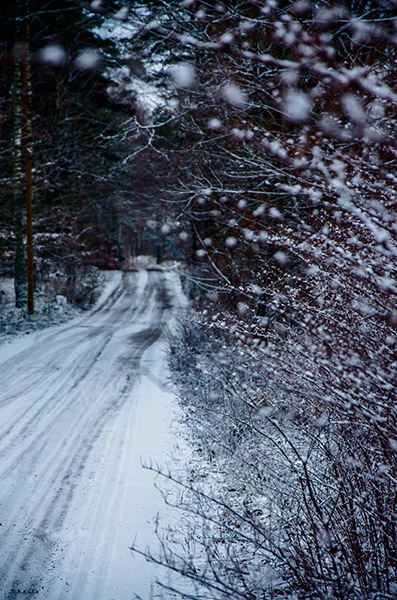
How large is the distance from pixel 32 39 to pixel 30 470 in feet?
52.3

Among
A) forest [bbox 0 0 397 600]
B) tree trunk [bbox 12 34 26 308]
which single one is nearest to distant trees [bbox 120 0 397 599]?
forest [bbox 0 0 397 600]

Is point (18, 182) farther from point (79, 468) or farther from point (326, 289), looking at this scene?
point (326, 289)

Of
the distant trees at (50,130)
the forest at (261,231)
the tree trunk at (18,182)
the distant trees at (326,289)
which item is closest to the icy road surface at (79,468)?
Result: the forest at (261,231)

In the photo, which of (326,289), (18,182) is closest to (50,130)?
(18,182)

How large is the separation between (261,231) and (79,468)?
11.1 ft

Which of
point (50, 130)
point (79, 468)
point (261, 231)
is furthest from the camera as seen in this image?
point (50, 130)

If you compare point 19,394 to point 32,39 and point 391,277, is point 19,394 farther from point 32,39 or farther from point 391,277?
point 32,39

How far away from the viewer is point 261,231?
4059 mm

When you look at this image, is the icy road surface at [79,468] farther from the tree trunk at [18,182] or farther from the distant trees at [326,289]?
the tree trunk at [18,182]

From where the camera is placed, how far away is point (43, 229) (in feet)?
59.8

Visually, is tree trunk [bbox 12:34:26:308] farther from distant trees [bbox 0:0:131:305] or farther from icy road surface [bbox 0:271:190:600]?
icy road surface [bbox 0:271:190:600]

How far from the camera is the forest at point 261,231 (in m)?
2.22

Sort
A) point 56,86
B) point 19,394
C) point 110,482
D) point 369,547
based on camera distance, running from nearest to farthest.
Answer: point 369,547, point 110,482, point 19,394, point 56,86

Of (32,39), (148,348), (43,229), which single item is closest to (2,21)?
(32,39)
